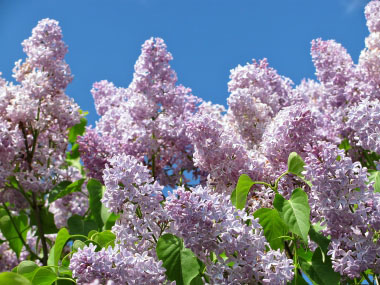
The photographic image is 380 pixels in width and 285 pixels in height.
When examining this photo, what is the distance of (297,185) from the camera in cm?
211

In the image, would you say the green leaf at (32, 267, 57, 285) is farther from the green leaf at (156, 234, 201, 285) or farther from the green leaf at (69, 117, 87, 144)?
the green leaf at (69, 117, 87, 144)

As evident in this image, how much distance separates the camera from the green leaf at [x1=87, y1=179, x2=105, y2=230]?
2.67 metres

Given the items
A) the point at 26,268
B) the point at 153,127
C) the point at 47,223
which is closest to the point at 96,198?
the point at 153,127

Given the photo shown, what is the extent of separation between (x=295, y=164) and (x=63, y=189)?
1830 millimetres

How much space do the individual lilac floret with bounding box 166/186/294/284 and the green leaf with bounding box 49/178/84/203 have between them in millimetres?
1750

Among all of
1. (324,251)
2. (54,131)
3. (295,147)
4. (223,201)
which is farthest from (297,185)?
(54,131)

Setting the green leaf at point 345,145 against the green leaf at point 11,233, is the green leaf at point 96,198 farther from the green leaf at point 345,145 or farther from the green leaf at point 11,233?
the green leaf at point 345,145

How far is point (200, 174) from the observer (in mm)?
3051

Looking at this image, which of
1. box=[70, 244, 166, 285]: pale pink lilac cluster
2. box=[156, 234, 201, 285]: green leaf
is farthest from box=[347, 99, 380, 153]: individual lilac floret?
box=[70, 244, 166, 285]: pale pink lilac cluster

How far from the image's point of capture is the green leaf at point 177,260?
1549 millimetres

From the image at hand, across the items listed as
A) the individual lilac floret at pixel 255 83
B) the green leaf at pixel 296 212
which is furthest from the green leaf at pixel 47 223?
the green leaf at pixel 296 212

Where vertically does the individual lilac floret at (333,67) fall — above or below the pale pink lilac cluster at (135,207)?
above

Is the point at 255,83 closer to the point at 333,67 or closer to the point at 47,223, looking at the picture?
the point at 333,67

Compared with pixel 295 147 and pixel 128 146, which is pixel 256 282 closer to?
pixel 295 147
